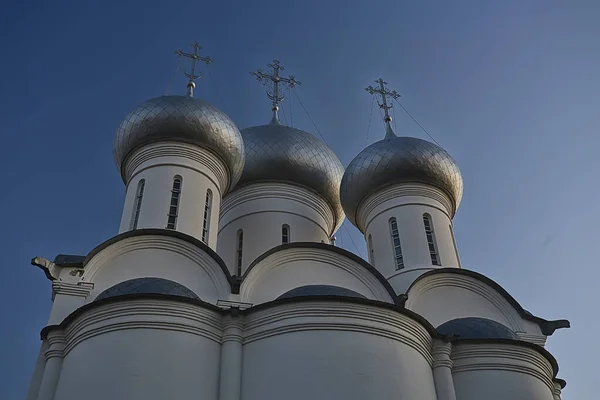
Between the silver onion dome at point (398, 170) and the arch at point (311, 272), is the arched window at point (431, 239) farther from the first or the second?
the arch at point (311, 272)

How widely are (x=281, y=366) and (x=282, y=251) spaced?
1997 mm

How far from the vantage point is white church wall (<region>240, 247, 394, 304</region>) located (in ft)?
27.1

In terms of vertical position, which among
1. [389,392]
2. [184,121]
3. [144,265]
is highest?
[184,121]

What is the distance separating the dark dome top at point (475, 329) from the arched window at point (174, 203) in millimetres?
4100

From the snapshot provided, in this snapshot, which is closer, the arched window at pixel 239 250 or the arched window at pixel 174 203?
the arched window at pixel 174 203

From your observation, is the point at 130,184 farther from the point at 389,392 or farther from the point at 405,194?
the point at 389,392

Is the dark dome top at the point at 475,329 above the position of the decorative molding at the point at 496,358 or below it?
above

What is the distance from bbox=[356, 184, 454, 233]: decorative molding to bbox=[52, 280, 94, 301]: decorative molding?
5147 millimetres

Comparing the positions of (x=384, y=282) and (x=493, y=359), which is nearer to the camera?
(x=493, y=359)

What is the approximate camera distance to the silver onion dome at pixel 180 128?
10000 millimetres

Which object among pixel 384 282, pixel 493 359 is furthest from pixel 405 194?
pixel 493 359

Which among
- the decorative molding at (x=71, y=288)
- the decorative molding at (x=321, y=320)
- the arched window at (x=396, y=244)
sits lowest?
the decorative molding at (x=321, y=320)

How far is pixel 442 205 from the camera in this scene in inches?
430

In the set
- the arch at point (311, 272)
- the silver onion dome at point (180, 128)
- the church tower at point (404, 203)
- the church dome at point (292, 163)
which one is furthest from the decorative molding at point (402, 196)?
the silver onion dome at point (180, 128)
